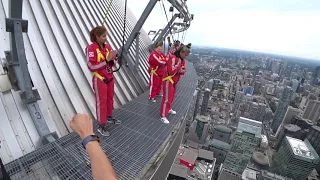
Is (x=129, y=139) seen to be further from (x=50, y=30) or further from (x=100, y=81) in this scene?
(x=50, y=30)

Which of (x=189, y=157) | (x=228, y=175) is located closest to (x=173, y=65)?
(x=189, y=157)

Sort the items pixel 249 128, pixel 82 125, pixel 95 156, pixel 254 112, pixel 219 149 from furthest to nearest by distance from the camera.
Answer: pixel 254 112
pixel 219 149
pixel 249 128
pixel 82 125
pixel 95 156

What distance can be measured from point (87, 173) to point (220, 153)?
31.8m

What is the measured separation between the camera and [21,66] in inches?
123

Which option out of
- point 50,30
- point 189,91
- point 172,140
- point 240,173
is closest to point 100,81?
point 172,140

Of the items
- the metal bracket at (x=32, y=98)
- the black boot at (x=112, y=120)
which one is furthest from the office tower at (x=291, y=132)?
the metal bracket at (x=32, y=98)

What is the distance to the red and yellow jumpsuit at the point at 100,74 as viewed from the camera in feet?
10.8

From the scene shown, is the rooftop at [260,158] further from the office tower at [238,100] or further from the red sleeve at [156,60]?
the red sleeve at [156,60]

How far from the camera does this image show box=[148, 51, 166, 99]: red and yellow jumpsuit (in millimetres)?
5391

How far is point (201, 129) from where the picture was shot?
114ft

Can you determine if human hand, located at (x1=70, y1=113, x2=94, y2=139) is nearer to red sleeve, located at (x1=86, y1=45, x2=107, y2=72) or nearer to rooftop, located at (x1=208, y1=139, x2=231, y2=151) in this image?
red sleeve, located at (x1=86, y1=45, x2=107, y2=72)

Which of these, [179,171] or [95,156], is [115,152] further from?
[179,171]

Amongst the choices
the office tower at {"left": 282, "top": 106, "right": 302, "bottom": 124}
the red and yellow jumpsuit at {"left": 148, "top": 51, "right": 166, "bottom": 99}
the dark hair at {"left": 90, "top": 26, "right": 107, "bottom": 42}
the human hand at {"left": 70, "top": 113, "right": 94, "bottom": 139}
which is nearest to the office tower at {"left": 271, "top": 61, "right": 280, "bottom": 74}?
the office tower at {"left": 282, "top": 106, "right": 302, "bottom": 124}

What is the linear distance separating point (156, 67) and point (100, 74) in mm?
2557
